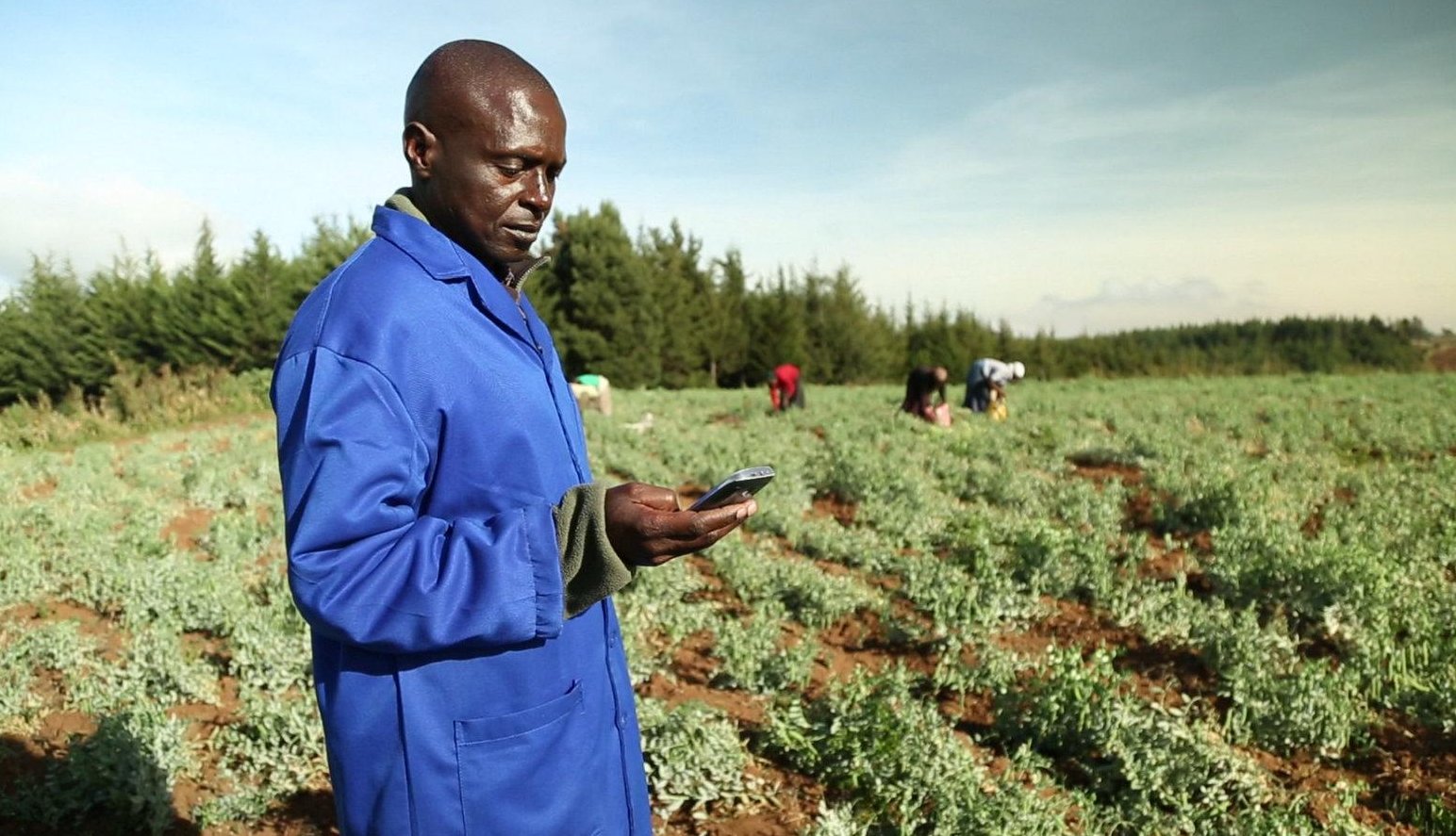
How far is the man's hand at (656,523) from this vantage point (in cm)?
145

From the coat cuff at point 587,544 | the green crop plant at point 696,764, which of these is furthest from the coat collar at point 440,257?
the green crop plant at point 696,764

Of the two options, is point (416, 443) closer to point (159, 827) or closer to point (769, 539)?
point (159, 827)

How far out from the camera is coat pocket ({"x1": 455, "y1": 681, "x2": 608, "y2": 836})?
4.99 ft

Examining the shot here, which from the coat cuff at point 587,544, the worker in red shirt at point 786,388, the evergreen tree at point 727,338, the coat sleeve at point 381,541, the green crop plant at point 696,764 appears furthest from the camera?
the evergreen tree at point 727,338

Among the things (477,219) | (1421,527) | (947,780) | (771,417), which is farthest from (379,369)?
(771,417)

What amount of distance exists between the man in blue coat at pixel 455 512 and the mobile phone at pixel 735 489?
0.04 metres

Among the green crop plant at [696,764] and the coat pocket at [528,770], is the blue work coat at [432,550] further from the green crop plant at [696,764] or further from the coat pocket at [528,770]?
the green crop plant at [696,764]

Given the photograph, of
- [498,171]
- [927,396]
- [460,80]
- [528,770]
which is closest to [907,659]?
[528,770]

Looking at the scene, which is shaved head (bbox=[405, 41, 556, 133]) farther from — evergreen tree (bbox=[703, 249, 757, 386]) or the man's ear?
evergreen tree (bbox=[703, 249, 757, 386])

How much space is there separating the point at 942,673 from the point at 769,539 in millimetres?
2852

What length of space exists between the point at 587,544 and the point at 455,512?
227mm

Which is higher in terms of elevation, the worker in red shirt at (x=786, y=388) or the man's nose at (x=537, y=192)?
the man's nose at (x=537, y=192)

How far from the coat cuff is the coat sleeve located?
0.03 meters

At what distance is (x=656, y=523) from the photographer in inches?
57.1
